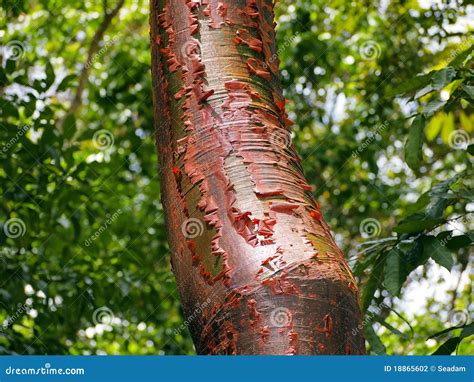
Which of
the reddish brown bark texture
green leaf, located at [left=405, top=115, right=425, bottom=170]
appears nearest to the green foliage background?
green leaf, located at [left=405, top=115, right=425, bottom=170]

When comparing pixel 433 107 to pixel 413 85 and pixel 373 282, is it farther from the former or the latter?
pixel 373 282

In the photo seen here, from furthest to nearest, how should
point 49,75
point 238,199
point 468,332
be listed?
point 49,75 → point 468,332 → point 238,199

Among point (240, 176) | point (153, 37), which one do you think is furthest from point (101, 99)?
point (240, 176)

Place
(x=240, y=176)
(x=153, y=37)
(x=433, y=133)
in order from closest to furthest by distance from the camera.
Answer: (x=240, y=176)
(x=153, y=37)
(x=433, y=133)

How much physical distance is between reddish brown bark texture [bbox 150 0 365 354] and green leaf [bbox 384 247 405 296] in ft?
2.39

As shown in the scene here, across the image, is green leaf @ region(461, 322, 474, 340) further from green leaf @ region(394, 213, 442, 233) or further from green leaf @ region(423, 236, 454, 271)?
green leaf @ region(394, 213, 442, 233)

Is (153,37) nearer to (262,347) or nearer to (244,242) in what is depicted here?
(244,242)

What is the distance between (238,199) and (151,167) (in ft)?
12.6

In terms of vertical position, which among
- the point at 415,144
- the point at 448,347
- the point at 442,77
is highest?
the point at 442,77

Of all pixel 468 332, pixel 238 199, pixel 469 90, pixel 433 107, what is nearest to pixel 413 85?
pixel 433 107

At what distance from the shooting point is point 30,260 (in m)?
3.34

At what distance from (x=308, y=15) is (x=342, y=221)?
4.94 ft

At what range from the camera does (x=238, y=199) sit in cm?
113

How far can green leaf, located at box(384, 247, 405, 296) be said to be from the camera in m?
1.83
